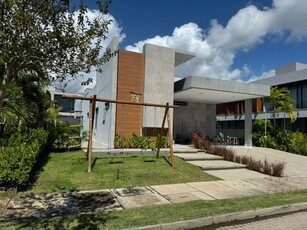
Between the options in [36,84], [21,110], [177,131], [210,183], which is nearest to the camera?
[210,183]

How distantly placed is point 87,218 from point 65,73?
9.59 ft

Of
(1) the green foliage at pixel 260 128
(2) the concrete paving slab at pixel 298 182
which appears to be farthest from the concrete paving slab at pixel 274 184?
(1) the green foliage at pixel 260 128

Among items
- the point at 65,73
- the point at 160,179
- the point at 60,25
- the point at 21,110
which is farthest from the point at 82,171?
the point at 60,25

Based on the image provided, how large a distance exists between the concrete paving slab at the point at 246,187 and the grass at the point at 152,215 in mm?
904

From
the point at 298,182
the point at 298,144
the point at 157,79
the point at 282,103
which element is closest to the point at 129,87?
the point at 157,79

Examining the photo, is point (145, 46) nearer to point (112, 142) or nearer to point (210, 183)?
point (112, 142)

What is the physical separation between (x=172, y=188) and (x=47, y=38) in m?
5.70

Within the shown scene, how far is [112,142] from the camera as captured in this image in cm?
1472

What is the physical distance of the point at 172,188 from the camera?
821 cm

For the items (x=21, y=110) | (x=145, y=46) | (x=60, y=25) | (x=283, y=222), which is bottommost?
(x=283, y=222)

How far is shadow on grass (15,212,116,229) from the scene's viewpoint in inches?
186

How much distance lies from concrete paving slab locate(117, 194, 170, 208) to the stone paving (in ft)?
6.19

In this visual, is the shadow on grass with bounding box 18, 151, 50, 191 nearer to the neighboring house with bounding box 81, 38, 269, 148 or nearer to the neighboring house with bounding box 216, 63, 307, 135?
the neighboring house with bounding box 81, 38, 269, 148

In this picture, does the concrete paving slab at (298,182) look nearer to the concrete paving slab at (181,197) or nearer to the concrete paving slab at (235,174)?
the concrete paving slab at (235,174)
